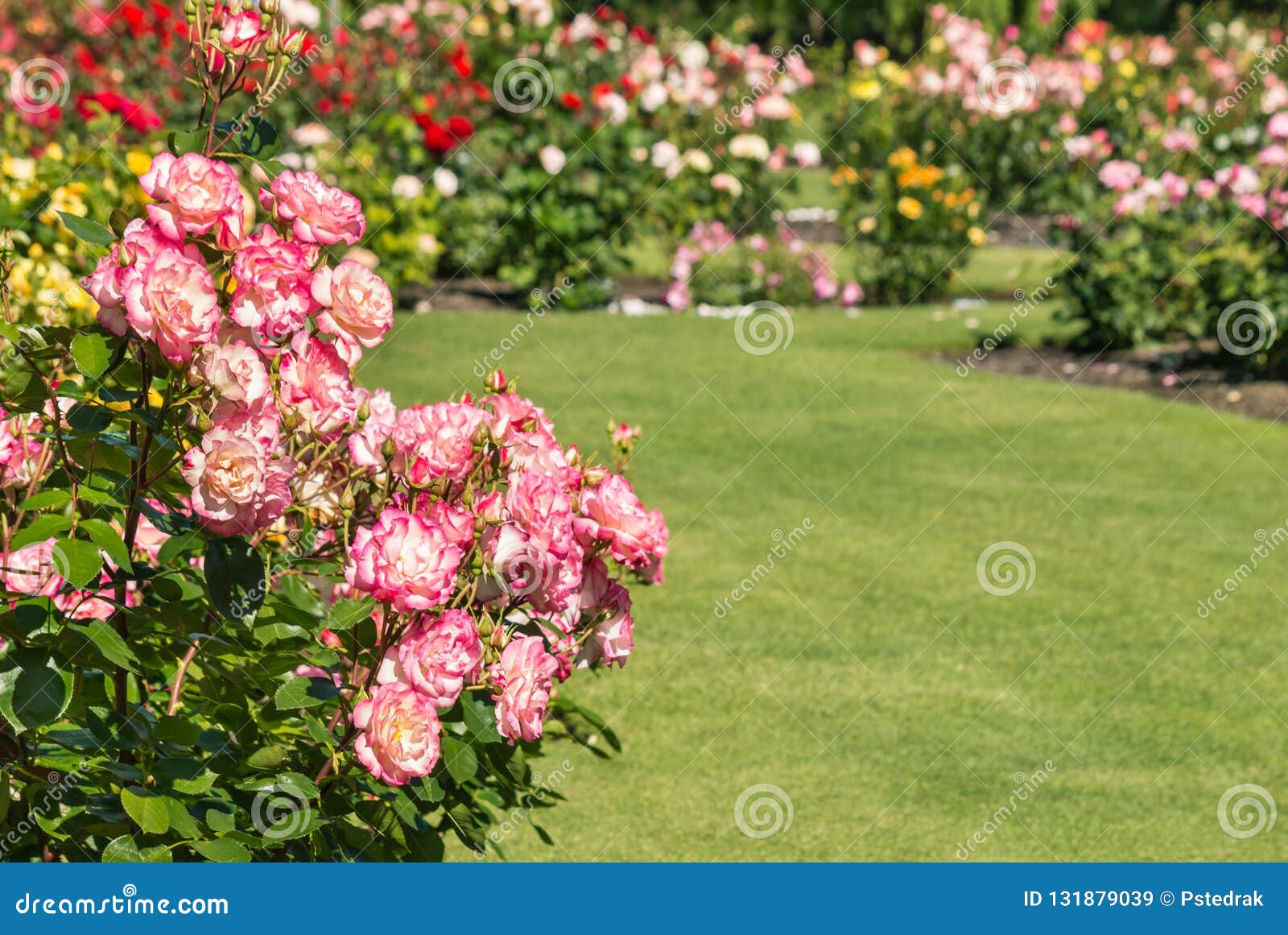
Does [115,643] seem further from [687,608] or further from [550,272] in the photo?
[550,272]

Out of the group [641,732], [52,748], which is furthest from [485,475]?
[641,732]

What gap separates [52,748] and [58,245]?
3863 millimetres

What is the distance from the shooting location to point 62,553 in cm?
224

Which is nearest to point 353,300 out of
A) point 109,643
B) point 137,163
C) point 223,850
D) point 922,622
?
point 109,643

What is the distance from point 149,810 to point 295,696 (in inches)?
10.0

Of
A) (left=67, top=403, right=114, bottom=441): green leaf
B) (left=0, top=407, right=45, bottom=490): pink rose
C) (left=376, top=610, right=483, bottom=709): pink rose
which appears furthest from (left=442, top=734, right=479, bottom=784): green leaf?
(left=0, top=407, right=45, bottom=490): pink rose

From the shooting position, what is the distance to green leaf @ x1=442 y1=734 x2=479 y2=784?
242 centimetres

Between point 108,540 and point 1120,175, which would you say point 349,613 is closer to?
point 108,540

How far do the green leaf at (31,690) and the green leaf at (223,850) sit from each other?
274mm

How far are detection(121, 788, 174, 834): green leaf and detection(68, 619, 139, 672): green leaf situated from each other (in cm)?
18

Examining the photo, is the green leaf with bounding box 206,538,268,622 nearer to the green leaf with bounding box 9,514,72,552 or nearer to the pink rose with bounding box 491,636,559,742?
the green leaf with bounding box 9,514,72,552

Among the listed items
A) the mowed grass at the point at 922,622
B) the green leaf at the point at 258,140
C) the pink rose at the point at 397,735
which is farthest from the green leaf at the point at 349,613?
the mowed grass at the point at 922,622

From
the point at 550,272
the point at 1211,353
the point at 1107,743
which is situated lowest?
the point at 550,272

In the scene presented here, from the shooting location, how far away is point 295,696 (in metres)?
2.37
